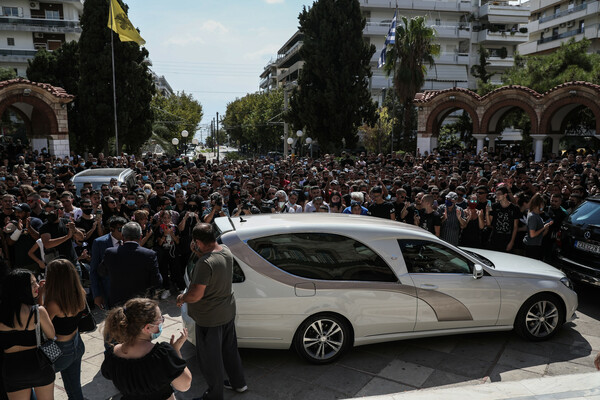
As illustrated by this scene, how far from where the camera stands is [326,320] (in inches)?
206

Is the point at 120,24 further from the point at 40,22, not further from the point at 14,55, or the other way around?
the point at 14,55

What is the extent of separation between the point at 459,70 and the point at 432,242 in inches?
1927

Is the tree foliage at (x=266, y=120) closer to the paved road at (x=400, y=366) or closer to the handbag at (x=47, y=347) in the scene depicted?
the paved road at (x=400, y=366)

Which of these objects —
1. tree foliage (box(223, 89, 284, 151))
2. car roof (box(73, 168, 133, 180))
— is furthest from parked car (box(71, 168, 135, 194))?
tree foliage (box(223, 89, 284, 151))

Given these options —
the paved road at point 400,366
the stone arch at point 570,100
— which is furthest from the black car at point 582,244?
the stone arch at point 570,100

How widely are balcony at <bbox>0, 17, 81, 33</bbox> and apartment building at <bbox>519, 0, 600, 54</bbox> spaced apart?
4661 cm

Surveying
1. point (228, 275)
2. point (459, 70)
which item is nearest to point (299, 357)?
point (228, 275)

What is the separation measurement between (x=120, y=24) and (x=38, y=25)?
28.0 meters

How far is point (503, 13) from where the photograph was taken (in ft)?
167

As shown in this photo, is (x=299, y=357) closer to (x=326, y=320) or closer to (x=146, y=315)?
(x=326, y=320)

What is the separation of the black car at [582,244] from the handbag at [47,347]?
22.8 ft

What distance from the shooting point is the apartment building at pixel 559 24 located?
4700 cm

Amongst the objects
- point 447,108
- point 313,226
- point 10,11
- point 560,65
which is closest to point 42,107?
point 313,226

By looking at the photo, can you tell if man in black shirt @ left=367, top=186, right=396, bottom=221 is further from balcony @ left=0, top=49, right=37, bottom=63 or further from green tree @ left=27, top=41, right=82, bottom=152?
balcony @ left=0, top=49, right=37, bottom=63
